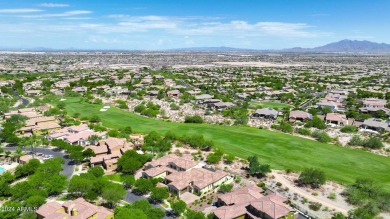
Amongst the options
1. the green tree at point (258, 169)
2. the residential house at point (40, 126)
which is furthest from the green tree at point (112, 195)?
the residential house at point (40, 126)

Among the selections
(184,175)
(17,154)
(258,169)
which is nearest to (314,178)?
(258,169)

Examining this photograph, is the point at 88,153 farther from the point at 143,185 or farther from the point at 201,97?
the point at 201,97

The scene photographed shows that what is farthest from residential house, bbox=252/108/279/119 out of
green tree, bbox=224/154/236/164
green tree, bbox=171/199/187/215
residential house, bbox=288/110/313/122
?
green tree, bbox=171/199/187/215

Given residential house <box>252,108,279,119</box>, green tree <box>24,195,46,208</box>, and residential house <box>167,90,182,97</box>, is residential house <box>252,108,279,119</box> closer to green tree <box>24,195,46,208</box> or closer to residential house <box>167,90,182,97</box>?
residential house <box>167,90,182,97</box>

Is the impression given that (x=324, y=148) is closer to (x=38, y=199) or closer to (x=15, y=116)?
(x=38, y=199)

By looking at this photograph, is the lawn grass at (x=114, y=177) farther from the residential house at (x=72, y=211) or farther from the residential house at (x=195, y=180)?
the residential house at (x=72, y=211)

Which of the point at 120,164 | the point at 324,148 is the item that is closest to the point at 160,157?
the point at 120,164
